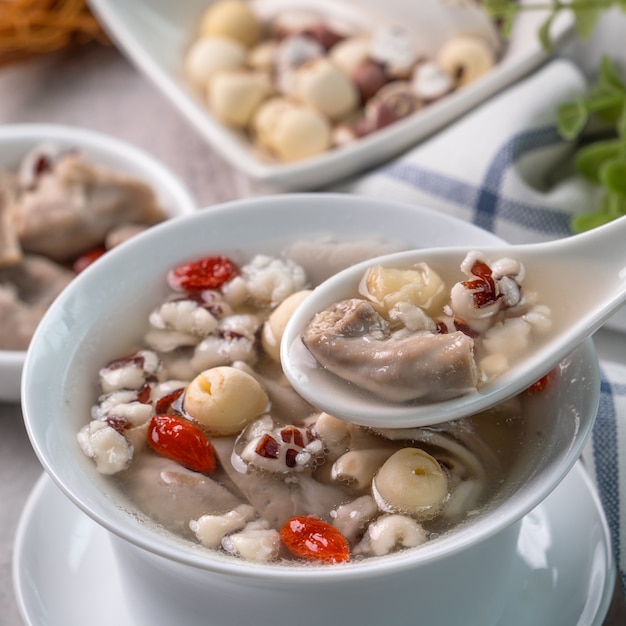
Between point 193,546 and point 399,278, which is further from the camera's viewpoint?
point 399,278

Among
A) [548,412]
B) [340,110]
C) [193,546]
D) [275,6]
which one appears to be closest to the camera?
[193,546]

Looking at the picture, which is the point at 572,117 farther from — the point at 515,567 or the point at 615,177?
the point at 515,567

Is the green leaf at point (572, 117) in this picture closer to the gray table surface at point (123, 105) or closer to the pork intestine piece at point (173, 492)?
the gray table surface at point (123, 105)

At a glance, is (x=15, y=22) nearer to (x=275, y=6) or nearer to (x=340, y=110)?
(x=275, y=6)

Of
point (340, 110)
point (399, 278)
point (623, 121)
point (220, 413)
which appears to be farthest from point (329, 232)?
point (340, 110)

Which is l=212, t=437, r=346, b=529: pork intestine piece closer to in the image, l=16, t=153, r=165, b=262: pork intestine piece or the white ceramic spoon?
the white ceramic spoon

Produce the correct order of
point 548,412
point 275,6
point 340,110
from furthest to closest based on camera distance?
1. point 275,6
2. point 340,110
3. point 548,412

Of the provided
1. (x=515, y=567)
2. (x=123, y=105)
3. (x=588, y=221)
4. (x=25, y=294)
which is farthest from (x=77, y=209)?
(x=515, y=567)
